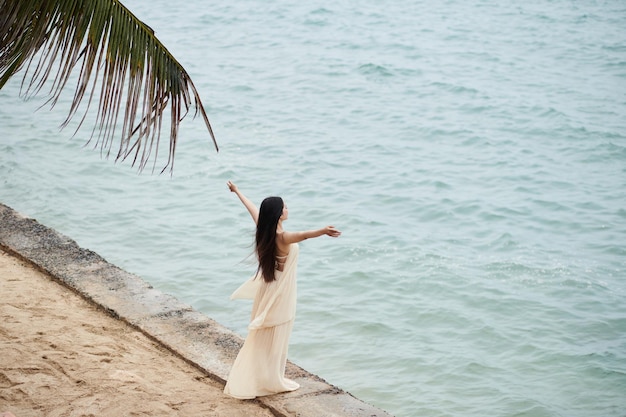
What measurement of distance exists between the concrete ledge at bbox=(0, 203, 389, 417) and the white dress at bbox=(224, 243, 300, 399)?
12 cm

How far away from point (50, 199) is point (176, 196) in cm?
190

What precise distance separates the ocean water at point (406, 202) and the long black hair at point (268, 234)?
2655 millimetres

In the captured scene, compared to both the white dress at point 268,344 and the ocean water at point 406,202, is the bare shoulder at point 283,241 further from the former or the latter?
the ocean water at point 406,202

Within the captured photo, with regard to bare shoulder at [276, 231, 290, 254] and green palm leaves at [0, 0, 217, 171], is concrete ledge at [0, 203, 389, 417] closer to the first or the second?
bare shoulder at [276, 231, 290, 254]

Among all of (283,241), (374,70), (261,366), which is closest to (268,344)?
(261,366)

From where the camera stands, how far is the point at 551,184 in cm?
1328

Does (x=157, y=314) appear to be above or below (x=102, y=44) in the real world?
below

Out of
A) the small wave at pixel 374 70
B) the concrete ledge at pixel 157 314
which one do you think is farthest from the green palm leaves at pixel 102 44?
the small wave at pixel 374 70

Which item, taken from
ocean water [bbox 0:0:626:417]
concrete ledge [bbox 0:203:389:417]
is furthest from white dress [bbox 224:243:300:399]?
ocean water [bbox 0:0:626:417]

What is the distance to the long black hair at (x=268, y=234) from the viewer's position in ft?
17.6

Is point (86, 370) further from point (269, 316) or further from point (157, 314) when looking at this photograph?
point (269, 316)

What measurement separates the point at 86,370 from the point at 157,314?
1.12 meters

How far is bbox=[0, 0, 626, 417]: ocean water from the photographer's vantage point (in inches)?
334

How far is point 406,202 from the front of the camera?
41.1 ft
